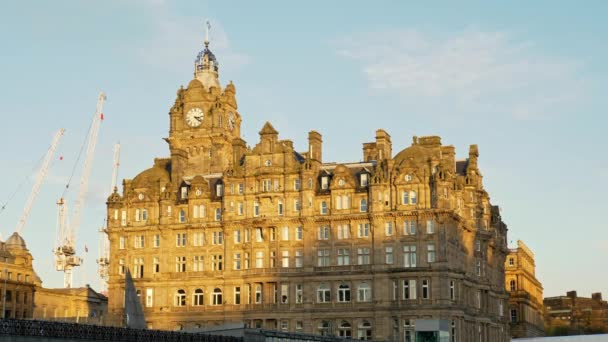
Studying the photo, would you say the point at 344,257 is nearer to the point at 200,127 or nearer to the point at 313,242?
the point at 313,242

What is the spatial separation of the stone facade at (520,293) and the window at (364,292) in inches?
2120

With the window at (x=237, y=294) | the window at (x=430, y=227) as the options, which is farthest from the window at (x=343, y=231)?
the window at (x=237, y=294)

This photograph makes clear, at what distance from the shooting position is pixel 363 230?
131000mm

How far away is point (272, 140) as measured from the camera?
5364 inches

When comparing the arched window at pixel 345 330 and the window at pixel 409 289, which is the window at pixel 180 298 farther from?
the window at pixel 409 289

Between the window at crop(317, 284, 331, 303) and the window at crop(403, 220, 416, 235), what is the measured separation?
12.4 metres

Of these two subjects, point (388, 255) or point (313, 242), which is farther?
point (313, 242)

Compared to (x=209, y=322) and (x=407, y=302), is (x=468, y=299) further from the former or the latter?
(x=209, y=322)

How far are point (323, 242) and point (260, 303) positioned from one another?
37.4ft

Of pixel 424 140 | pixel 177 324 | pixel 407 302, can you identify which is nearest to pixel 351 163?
pixel 424 140

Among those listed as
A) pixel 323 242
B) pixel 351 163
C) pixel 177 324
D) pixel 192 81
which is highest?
pixel 192 81

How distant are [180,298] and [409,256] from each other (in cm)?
3228

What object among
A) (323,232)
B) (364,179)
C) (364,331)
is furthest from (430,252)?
(323,232)

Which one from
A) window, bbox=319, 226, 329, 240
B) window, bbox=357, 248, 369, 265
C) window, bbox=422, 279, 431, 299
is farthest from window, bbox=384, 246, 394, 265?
window, bbox=319, 226, 329, 240
